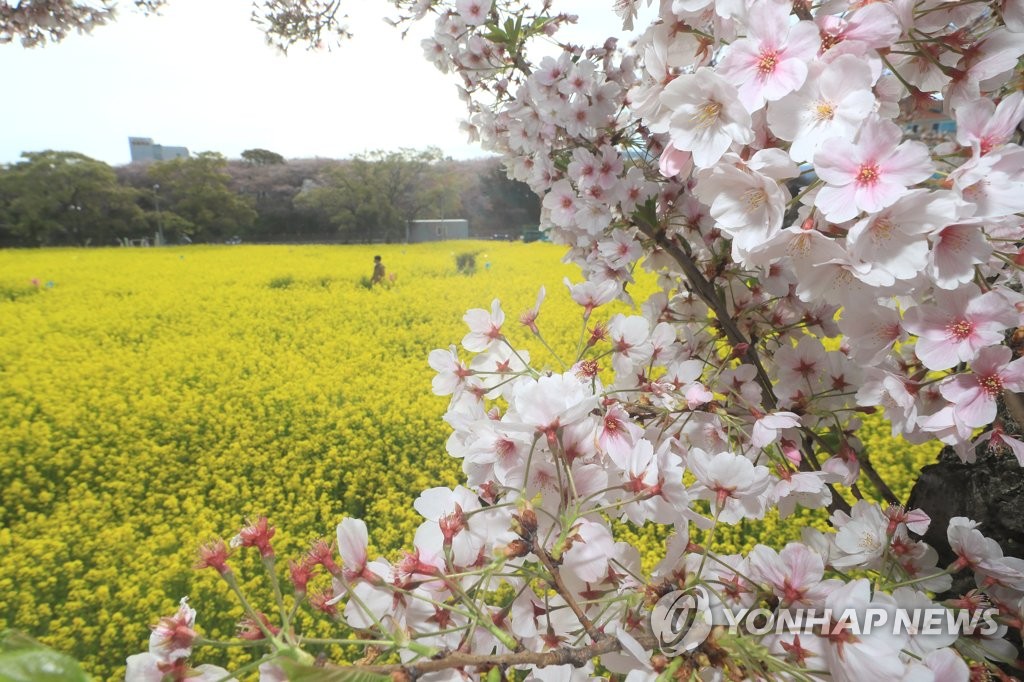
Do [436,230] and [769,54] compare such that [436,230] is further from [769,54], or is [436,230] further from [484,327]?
[769,54]

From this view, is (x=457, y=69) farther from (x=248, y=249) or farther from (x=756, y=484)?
(x=756, y=484)

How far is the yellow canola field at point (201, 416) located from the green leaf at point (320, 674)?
88cm

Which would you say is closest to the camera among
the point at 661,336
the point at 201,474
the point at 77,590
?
the point at 661,336

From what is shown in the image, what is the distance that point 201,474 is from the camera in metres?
1.22

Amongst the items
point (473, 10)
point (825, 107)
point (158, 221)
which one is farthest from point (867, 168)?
point (158, 221)

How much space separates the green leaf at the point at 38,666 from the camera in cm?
18

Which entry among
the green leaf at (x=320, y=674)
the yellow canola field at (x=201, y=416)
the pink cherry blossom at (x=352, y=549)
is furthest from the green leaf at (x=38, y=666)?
the yellow canola field at (x=201, y=416)

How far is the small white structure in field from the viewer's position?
1.64 metres

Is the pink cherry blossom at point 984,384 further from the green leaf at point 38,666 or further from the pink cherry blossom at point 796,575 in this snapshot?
the green leaf at point 38,666

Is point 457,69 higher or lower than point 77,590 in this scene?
higher

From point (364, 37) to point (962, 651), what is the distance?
1533 millimetres

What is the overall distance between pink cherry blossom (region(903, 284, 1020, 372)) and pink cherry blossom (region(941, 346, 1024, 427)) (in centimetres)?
2

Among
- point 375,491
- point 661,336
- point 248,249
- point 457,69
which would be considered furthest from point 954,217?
point 248,249

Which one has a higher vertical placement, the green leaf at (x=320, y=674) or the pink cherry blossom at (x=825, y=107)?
the pink cherry blossom at (x=825, y=107)
